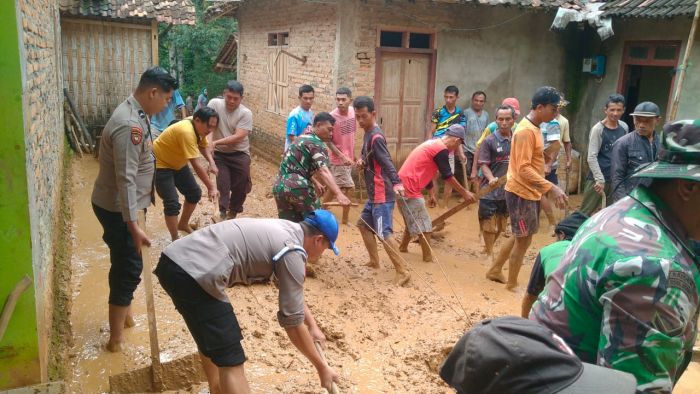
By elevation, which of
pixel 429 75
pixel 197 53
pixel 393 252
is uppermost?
pixel 197 53

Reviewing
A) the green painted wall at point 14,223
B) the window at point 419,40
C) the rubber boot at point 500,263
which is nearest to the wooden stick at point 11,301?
the green painted wall at point 14,223

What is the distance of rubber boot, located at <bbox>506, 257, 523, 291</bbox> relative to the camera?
5.94 m

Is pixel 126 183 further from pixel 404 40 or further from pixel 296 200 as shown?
pixel 404 40

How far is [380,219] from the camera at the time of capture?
615 cm

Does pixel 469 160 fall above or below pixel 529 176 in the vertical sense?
below

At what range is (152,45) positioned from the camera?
12398mm

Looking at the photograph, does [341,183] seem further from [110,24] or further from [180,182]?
[110,24]

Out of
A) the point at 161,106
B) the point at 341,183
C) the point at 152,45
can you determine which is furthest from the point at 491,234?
the point at 152,45

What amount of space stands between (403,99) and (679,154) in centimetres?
848

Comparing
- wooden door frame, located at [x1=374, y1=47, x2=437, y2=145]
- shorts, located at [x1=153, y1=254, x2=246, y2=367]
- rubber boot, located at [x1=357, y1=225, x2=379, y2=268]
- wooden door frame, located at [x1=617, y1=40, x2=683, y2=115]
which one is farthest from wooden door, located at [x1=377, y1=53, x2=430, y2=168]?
shorts, located at [x1=153, y1=254, x2=246, y2=367]

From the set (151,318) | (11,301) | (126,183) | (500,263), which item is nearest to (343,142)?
(500,263)

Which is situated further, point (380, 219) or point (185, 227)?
point (185, 227)

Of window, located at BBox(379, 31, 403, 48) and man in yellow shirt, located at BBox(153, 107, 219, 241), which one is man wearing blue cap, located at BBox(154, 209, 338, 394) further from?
window, located at BBox(379, 31, 403, 48)

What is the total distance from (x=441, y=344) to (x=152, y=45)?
406 inches
